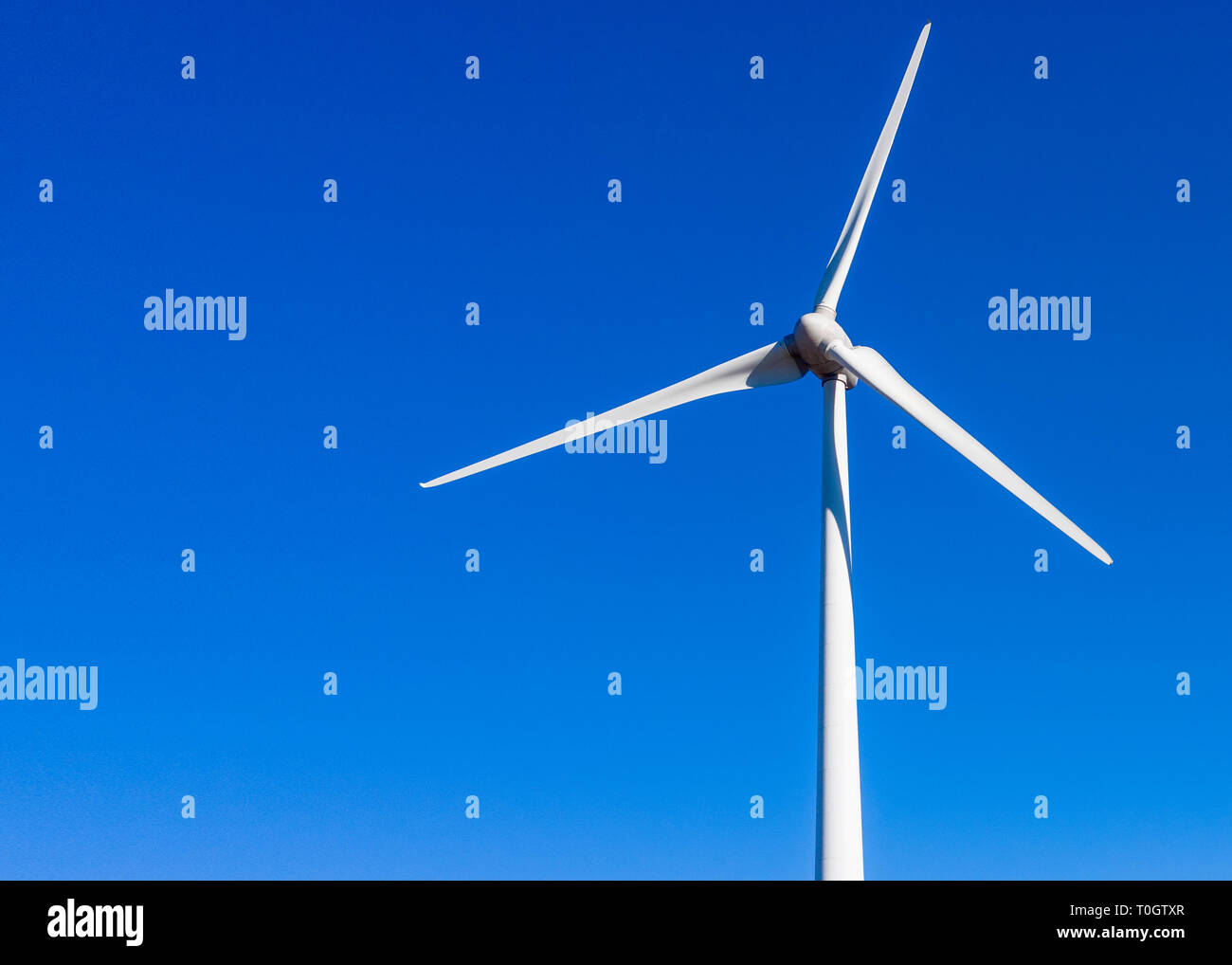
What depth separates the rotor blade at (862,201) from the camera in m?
35.3

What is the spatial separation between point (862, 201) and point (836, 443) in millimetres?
7695

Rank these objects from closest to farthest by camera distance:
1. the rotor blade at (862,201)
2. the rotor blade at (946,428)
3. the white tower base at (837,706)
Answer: the white tower base at (837,706) → the rotor blade at (946,428) → the rotor blade at (862,201)

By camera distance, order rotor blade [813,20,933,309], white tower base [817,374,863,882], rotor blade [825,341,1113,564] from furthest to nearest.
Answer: rotor blade [813,20,933,309], rotor blade [825,341,1113,564], white tower base [817,374,863,882]

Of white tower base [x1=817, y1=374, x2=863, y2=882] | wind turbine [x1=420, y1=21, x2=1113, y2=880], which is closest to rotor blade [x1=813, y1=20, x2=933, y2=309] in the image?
wind turbine [x1=420, y1=21, x2=1113, y2=880]

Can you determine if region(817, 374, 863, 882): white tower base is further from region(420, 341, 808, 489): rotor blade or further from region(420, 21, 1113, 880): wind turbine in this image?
region(420, 341, 808, 489): rotor blade

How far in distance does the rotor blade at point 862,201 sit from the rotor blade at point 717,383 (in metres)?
1.89

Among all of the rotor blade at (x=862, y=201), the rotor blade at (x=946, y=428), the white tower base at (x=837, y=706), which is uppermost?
the rotor blade at (x=862, y=201)

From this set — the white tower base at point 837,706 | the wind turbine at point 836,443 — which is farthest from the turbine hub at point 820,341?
the white tower base at point 837,706

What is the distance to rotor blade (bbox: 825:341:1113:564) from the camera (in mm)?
32531

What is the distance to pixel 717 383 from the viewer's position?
35031mm

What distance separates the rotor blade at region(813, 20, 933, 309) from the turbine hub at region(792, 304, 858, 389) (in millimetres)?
A: 1315

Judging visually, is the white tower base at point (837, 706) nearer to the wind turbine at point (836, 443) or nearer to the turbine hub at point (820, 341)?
the wind turbine at point (836, 443)
